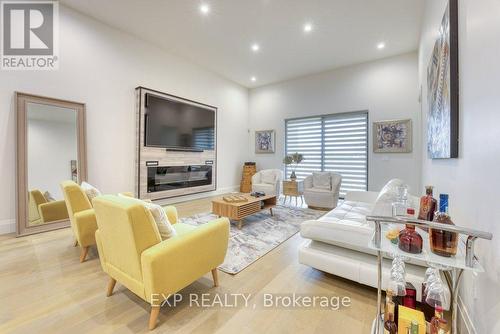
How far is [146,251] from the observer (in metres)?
1.38

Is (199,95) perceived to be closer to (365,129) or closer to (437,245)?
(365,129)

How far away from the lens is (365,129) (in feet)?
18.1

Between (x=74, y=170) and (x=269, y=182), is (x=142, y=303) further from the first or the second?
(x=269, y=182)

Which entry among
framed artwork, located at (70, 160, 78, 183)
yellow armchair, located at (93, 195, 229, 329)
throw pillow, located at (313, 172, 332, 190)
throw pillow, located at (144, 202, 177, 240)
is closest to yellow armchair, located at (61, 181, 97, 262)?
yellow armchair, located at (93, 195, 229, 329)

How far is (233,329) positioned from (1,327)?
1.56 m

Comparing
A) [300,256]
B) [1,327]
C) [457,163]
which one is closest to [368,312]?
[300,256]

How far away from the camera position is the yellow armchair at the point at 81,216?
2.30 metres

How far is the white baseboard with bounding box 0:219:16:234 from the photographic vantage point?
3082 millimetres

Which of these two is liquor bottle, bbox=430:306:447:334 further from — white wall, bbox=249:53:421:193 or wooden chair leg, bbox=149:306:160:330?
white wall, bbox=249:53:421:193

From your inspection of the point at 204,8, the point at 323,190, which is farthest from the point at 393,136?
the point at 204,8

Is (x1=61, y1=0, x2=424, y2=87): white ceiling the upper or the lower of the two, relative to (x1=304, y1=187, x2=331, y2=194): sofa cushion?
upper

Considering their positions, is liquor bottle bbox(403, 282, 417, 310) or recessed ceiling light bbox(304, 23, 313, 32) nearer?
liquor bottle bbox(403, 282, 417, 310)

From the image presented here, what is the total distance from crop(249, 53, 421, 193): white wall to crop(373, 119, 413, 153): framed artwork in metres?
0.11

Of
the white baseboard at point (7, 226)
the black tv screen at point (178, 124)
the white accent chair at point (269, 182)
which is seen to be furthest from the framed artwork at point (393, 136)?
the white baseboard at point (7, 226)
